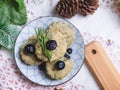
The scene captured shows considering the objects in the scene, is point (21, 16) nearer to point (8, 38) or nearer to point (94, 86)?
point (8, 38)

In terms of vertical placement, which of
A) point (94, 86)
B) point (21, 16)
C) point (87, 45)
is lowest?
point (94, 86)

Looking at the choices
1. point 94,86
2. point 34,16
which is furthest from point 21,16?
point 94,86

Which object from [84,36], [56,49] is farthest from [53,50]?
[84,36]

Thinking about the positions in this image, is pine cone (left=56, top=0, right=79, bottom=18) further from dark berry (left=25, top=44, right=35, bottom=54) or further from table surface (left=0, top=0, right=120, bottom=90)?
dark berry (left=25, top=44, right=35, bottom=54)

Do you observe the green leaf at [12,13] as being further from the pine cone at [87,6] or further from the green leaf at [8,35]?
the pine cone at [87,6]

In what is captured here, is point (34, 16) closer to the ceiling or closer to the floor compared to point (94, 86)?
closer to the ceiling

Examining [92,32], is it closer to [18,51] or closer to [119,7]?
[119,7]

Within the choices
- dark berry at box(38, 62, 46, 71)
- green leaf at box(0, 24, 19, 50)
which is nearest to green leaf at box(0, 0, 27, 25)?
green leaf at box(0, 24, 19, 50)
